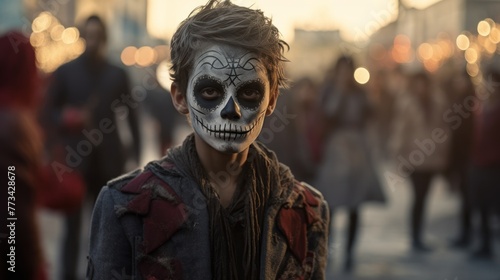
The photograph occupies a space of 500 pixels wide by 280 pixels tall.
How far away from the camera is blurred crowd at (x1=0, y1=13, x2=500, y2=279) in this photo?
4.70 meters

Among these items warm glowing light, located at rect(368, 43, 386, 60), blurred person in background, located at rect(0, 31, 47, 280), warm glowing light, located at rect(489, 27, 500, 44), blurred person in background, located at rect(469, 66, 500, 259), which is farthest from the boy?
warm glowing light, located at rect(368, 43, 386, 60)


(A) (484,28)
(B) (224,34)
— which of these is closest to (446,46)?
(A) (484,28)

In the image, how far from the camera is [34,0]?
1759 centimetres

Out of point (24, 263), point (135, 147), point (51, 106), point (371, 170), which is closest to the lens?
point (24, 263)

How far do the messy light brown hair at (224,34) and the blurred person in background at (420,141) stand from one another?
649cm

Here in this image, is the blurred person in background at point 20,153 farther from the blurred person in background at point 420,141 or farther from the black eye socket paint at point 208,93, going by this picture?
the blurred person in background at point 420,141

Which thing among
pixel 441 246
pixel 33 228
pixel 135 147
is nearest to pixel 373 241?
pixel 441 246

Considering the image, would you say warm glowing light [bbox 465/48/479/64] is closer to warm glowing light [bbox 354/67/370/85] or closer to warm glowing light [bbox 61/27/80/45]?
warm glowing light [bbox 354/67/370/85]

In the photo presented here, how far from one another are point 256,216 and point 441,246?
6.88 metres

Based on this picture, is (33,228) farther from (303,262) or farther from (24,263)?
(303,262)

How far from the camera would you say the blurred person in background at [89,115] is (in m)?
6.85

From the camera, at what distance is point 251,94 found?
8.89 feet

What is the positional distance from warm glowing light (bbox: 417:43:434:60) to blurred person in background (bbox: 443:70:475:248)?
13.7 meters

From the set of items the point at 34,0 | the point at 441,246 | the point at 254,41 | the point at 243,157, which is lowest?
the point at 441,246
